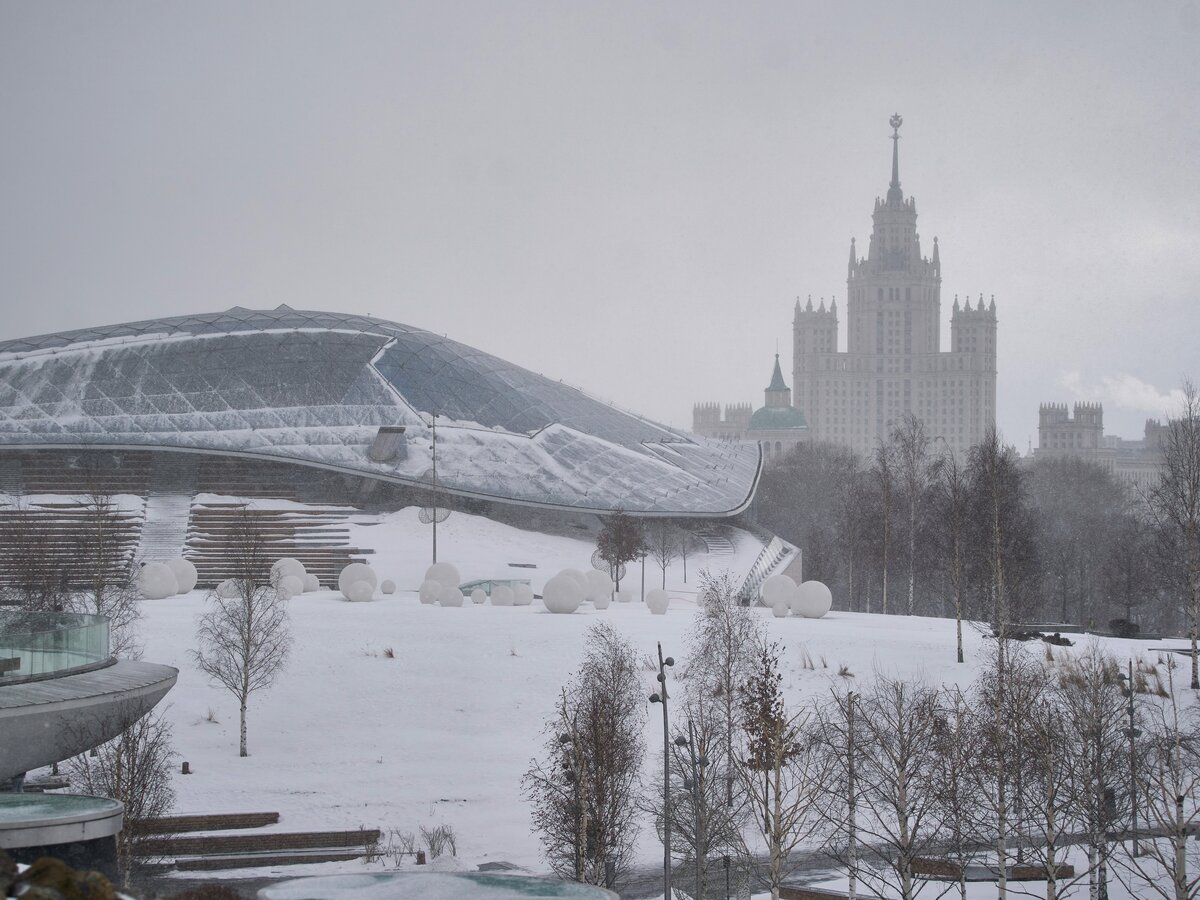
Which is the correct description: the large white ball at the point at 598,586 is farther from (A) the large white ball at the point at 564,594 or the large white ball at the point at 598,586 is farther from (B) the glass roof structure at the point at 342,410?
(B) the glass roof structure at the point at 342,410

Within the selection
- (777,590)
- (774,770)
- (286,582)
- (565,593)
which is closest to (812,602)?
(777,590)

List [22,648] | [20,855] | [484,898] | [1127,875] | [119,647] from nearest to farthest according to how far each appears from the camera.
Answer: [484,898] → [20,855] → [22,648] → [1127,875] → [119,647]

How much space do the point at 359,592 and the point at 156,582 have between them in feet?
22.6

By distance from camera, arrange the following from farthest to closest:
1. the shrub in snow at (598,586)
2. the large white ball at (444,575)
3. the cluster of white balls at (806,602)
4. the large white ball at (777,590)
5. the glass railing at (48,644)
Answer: the large white ball at (444,575) → the shrub in snow at (598,586) → the large white ball at (777,590) → the cluster of white balls at (806,602) → the glass railing at (48,644)

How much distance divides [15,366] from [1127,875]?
66.8 metres

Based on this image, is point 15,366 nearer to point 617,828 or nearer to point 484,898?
point 617,828

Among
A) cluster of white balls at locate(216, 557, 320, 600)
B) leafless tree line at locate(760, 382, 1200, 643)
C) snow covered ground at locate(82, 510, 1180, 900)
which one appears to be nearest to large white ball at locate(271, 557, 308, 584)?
cluster of white balls at locate(216, 557, 320, 600)

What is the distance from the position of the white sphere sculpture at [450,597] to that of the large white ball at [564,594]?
360 centimetres

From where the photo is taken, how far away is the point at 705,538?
6869cm

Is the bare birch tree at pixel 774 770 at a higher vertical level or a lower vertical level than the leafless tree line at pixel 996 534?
lower

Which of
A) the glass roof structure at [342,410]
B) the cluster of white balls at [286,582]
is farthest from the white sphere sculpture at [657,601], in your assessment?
the glass roof structure at [342,410]

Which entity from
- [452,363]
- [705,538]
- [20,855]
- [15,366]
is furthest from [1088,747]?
[15,366]

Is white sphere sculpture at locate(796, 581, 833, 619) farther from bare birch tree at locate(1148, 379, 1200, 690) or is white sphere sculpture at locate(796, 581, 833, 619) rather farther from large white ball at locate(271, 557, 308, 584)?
large white ball at locate(271, 557, 308, 584)

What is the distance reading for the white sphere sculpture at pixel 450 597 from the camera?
44.4m
